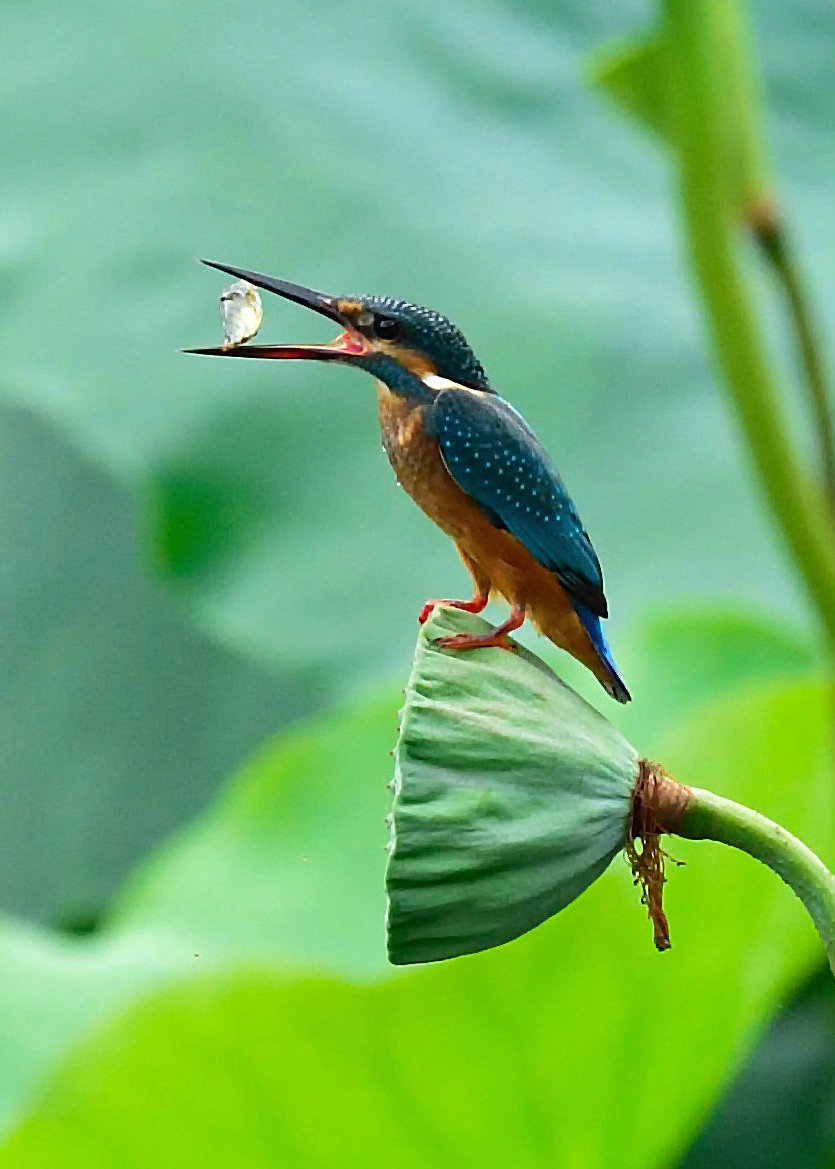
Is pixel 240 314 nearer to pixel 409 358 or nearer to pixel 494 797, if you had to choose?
pixel 409 358

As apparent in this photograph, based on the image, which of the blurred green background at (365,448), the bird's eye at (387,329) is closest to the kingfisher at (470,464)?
the bird's eye at (387,329)

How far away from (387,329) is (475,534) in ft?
0.28

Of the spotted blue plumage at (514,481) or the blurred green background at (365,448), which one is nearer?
the spotted blue plumage at (514,481)

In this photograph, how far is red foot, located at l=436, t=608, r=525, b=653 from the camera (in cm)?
66

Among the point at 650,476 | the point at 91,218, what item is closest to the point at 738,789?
the point at 650,476

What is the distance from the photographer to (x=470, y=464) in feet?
2.16

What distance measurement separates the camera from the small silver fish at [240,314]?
2.03 ft

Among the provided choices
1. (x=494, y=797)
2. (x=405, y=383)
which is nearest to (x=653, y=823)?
(x=494, y=797)

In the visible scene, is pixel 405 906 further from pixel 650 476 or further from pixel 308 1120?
pixel 650 476

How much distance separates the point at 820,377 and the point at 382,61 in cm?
119

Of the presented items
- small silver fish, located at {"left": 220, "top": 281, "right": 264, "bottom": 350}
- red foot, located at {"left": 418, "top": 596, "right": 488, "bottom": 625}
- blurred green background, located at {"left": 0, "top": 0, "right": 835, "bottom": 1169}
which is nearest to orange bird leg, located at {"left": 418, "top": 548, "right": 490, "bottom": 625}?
red foot, located at {"left": 418, "top": 596, "right": 488, "bottom": 625}

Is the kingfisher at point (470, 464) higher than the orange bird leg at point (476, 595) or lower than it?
higher

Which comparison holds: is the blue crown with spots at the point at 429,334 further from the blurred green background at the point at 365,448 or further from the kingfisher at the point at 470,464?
the blurred green background at the point at 365,448

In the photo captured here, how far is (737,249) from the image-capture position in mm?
1356
